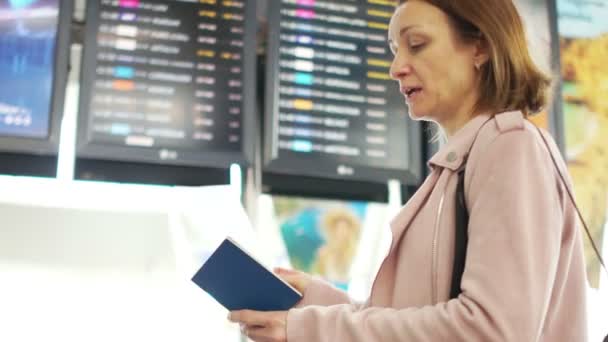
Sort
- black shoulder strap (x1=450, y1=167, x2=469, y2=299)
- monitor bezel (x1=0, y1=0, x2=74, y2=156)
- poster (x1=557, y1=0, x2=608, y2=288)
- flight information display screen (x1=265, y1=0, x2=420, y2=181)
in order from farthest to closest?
poster (x1=557, y1=0, x2=608, y2=288) → flight information display screen (x1=265, y1=0, x2=420, y2=181) → monitor bezel (x1=0, y1=0, x2=74, y2=156) → black shoulder strap (x1=450, y1=167, x2=469, y2=299)

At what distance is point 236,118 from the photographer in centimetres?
267

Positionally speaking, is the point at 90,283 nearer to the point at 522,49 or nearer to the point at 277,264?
the point at 277,264

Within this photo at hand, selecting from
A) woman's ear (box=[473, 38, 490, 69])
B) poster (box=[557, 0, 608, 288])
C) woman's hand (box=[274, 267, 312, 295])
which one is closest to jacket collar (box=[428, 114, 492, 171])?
woman's ear (box=[473, 38, 490, 69])

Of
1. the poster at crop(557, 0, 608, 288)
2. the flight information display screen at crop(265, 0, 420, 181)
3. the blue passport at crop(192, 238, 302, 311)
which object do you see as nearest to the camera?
the blue passport at crop(192, 238, 302, 311)

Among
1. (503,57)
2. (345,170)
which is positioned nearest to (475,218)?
(503,57)

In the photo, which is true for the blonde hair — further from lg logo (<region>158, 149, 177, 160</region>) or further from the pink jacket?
lg logo (<region>158, 149, 177, 160</region>)

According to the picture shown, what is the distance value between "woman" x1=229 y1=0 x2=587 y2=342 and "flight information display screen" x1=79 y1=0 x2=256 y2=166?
112cm

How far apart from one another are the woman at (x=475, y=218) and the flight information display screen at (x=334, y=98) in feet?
3.67

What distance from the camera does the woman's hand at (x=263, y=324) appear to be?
1.44 metres

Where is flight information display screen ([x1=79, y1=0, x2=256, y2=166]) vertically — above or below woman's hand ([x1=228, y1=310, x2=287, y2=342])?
above

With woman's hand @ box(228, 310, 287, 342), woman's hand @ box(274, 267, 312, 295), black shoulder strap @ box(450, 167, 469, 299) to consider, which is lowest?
woman's hand @ box(228, 310, 287, 342)

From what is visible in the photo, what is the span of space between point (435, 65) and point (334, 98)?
1286 mm

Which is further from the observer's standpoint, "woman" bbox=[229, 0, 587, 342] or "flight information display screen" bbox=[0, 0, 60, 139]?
"flight information display screen" bbox=[0, 0, 60, 139]

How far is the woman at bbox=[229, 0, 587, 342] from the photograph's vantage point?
125 cm
